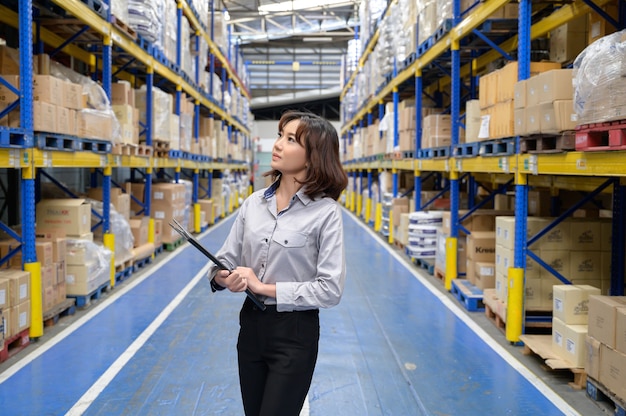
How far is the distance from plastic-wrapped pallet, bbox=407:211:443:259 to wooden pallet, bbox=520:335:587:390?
3986mm

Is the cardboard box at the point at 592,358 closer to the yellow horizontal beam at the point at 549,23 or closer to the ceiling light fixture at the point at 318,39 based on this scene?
the yellow horizontal beam at the point at 549,23

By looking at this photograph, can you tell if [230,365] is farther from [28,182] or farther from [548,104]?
[548,104]

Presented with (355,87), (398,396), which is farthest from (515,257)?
(355,87)

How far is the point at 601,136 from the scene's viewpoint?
3832 millimetres

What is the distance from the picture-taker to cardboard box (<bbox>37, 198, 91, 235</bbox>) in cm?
643

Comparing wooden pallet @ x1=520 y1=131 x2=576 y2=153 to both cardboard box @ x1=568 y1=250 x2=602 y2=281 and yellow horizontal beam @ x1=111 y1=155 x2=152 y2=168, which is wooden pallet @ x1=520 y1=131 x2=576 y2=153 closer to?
cardboard box @ x1=568 y1=250 x2=602 y2=281

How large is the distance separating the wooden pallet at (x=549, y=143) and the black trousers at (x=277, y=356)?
2828mm

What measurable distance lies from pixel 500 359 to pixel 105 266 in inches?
176

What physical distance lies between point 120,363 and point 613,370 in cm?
349

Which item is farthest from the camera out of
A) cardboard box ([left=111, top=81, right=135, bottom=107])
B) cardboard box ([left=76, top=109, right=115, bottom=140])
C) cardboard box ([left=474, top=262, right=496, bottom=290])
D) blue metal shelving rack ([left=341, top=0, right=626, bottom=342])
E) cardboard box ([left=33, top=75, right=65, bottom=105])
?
cardboard box ([left=111, top=81, right=135, bottom=107])

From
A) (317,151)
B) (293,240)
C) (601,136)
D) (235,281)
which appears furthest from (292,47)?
(235,281)

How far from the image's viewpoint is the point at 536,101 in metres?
4.63

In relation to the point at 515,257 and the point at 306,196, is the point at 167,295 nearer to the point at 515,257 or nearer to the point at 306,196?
the point at 515,257

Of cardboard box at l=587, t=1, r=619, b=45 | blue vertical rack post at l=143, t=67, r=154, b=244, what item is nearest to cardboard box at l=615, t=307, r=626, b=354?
cardboard box at l=587, t=1, r=619, b=45
